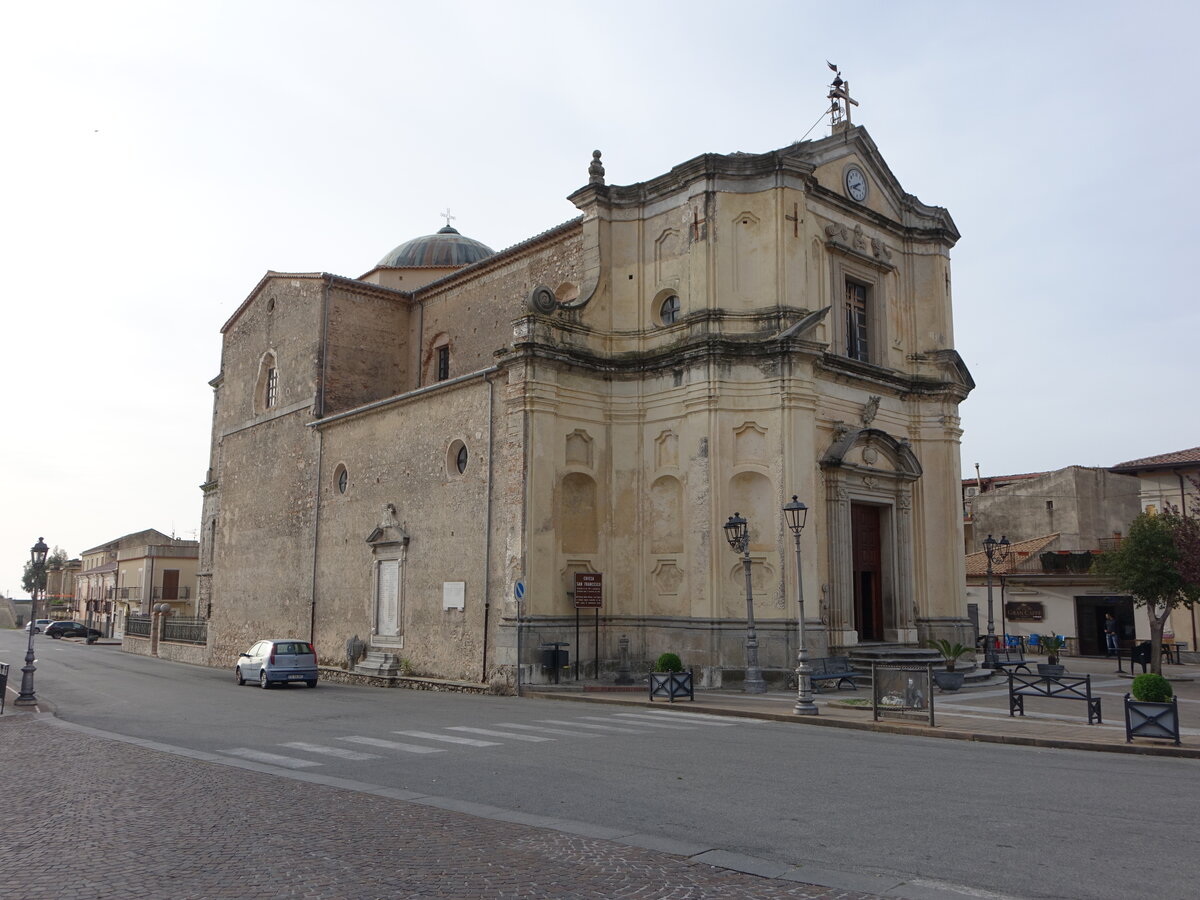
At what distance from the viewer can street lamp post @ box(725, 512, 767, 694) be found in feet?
62.8

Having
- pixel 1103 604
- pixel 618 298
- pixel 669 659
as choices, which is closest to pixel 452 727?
pixel 669 659

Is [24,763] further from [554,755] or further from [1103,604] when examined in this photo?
[1103,604]

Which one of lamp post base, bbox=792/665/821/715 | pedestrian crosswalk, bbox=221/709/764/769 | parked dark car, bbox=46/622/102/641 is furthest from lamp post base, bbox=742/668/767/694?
parked dark car, bbox=46/622/102/641

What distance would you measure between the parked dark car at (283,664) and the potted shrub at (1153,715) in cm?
1808

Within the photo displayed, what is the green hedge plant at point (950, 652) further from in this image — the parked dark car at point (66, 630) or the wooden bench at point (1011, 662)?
the parked dark car at point (66, 630)

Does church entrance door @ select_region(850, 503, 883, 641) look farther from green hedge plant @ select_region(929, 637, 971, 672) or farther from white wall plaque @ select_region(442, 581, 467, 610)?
white wall plaque @ select_region(442, 581, 467, 610)

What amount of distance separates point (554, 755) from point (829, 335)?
15.0 meters

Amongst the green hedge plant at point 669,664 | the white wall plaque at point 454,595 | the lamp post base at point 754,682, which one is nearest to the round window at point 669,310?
the white wall plaque at point 454,595

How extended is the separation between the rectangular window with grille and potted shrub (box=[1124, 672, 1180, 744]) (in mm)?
13115

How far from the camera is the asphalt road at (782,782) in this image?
7.03 m

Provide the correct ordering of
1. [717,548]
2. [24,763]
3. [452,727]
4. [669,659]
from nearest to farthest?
[24,763] → [452,727] → [669,659] → [717,548]

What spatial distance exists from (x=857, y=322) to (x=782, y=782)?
58.7 feet

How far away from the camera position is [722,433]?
72.2 feet

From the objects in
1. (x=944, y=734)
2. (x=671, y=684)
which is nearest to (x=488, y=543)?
(x=671, y=684)
